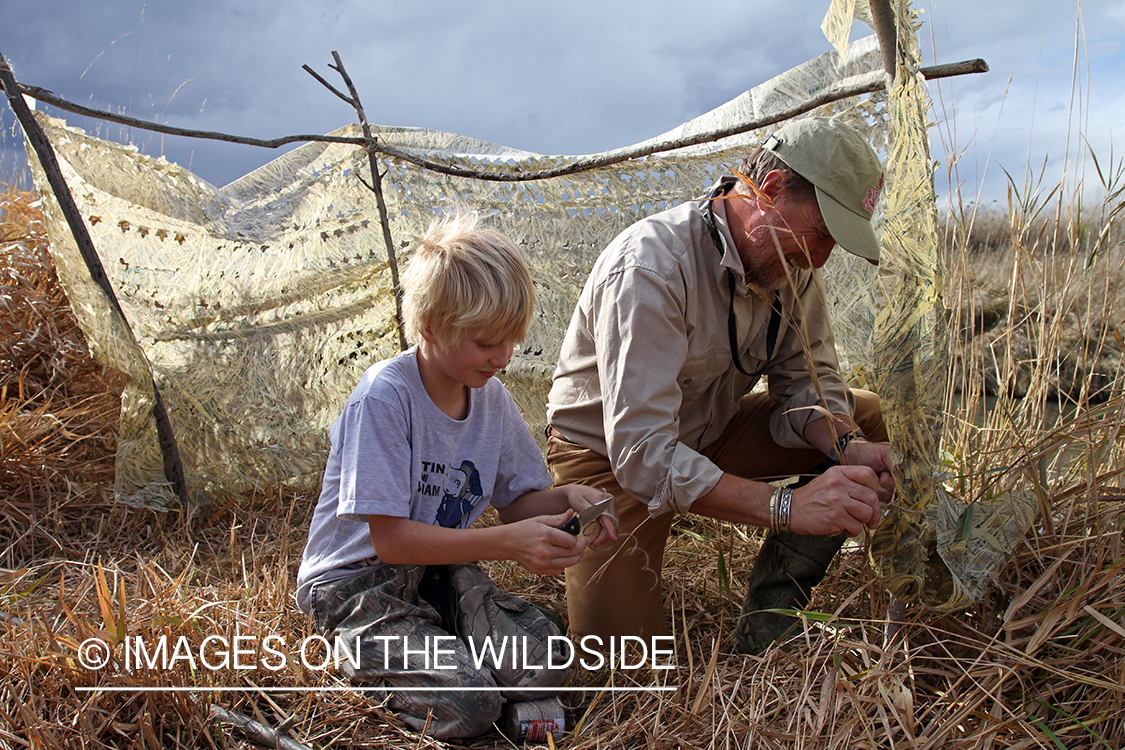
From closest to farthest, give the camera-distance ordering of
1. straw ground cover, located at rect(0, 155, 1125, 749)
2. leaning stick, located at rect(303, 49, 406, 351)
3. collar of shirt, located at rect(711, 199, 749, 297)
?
straw ground cover, located at rect(0, 155, 1125, 749) < collar of shirt, located at rect(711, 199, 749, 297) < leaning stick, located at rect(303, 49, 406, 351)

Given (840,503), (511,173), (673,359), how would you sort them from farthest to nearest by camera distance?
(511,173)
(673,359)
(840,503)

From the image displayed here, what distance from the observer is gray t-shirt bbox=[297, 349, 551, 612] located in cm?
174

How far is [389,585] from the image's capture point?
6.08ft

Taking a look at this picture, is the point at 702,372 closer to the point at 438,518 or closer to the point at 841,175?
the point at 841,175

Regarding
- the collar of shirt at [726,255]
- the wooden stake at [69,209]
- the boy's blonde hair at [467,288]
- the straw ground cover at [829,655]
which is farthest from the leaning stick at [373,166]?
the collar of shirt at [726,255]

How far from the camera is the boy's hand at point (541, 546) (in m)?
1.67

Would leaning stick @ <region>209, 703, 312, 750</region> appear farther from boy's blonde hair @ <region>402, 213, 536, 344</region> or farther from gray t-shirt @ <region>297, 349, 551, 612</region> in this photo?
boy's blonde hair @ <region>402, 213, 536, 344</region>

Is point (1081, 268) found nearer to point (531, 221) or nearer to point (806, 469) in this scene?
point (806, 469)

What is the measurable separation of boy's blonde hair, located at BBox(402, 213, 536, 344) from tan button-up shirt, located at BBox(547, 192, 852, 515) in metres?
0.24

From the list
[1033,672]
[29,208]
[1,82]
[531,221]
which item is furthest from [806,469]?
[29,208]

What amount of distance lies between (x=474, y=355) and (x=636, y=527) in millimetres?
727

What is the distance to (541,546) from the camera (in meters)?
1.67

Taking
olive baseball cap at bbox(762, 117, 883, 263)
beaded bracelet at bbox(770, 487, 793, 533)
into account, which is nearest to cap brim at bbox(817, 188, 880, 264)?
olive baseball cap at bbox(762, 117, 883, 263)

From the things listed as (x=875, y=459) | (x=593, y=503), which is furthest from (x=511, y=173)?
(x=875, y=459)
